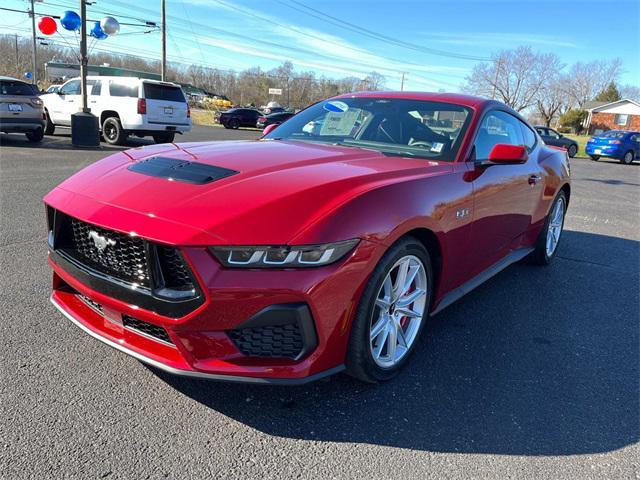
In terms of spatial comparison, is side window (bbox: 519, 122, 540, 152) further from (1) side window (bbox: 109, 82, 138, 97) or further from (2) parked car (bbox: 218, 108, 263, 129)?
(2) parked car (bbox: 218, 108, 263, 129)

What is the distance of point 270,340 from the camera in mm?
2162

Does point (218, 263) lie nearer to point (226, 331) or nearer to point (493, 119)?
point (226, 331)

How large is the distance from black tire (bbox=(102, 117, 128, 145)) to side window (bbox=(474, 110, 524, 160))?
1226 cm

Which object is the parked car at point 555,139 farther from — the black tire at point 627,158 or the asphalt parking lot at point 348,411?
the asphalt parking lot at point 348,411

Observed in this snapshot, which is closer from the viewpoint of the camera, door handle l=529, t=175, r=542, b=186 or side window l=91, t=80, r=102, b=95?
door handle l=529, t=175, r=542, b=186

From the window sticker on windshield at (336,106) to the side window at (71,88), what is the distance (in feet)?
44.6

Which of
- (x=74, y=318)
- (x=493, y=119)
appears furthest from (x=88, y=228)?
(x=493, y=119)

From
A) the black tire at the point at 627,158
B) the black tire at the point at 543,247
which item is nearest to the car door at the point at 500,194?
the black tire at the point at 543,247

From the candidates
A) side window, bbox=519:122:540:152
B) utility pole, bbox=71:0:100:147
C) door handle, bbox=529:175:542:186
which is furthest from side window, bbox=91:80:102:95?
door handle, bbox=529:175:542:186

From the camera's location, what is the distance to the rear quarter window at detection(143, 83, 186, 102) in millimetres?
13797

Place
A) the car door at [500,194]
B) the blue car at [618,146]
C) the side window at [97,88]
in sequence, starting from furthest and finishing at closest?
the blue car at [618,146] < the side window at [97,88] < the car door at [500,194]

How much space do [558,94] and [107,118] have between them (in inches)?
3492

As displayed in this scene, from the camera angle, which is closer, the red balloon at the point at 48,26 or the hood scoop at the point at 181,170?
the hood scoop at the point at 181,170

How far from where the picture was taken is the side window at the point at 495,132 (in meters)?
3.54
